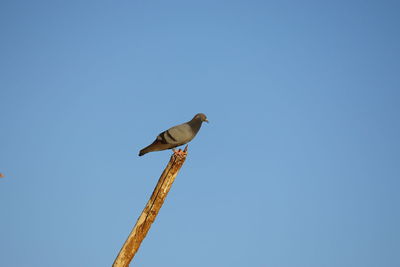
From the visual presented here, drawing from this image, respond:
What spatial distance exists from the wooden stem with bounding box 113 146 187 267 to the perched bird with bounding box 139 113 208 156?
1.76 meters

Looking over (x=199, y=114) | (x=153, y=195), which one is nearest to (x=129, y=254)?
(x=153, y=195)

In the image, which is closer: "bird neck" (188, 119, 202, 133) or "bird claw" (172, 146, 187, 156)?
"bird claw" (172, 146, 187, 156)

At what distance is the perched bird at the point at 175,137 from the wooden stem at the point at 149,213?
176 cm

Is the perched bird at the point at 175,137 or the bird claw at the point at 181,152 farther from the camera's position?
the perched bird at the point at 175,137

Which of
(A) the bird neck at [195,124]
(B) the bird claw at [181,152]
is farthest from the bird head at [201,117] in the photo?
(B) the bird claw at [181,152]

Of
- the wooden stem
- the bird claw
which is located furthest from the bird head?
the wooden stem

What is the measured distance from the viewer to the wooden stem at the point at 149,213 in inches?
390

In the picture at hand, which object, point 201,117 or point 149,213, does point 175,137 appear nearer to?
point 201,117

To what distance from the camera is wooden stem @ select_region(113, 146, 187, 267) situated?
9.91 meters

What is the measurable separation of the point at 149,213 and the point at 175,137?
107 inches

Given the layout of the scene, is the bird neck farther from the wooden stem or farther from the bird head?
the wooden stem

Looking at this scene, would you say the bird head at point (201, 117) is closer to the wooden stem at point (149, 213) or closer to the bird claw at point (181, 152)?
the bird claw at point (181, 152)

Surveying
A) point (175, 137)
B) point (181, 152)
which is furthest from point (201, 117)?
point (181, 152)

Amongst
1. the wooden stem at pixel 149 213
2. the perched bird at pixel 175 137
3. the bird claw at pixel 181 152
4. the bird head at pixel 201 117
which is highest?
the bird head at pixel 201 117
